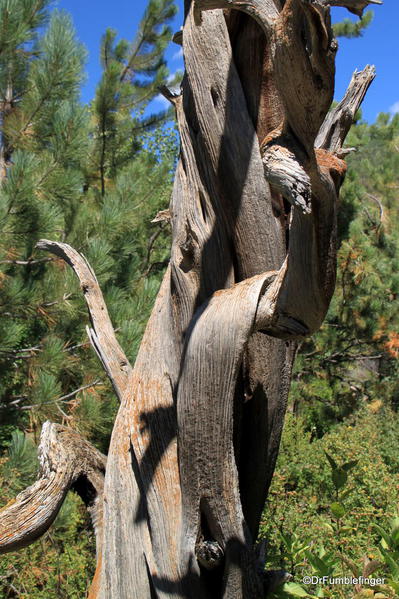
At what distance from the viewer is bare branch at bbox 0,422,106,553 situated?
1926 mm

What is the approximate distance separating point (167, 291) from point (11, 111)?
300 cm

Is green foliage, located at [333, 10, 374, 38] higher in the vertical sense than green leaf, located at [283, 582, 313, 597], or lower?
higher

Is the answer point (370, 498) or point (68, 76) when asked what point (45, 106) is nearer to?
point (68, 76)

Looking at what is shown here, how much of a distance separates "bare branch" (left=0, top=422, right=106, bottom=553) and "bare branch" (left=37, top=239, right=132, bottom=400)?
261mm

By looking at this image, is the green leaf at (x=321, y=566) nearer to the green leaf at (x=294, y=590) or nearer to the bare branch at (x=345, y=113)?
the green leaf at (x=294, y=590)

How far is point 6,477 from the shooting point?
11.9 feet

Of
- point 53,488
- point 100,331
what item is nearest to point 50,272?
point 100,331

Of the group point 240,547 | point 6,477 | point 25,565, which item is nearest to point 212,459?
point 240,547

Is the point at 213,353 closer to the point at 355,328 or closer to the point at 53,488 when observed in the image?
the point at 53,488

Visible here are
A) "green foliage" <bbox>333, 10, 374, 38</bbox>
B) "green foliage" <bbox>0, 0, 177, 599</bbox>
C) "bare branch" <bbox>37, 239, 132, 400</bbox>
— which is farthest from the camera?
"green foliage" <bbox>333, 10, 374, 38</bbox>

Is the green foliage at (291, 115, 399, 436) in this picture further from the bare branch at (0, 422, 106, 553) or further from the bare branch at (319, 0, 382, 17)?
the bare branch at (319, 0, 382, 17)

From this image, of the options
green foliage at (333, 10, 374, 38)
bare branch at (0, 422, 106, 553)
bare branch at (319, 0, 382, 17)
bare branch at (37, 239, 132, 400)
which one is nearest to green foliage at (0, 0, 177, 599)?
bare branch at (37, 239, 132, 400)

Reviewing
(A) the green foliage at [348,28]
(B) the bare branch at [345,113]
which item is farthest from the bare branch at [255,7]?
(A) the green foliage at [348,28]

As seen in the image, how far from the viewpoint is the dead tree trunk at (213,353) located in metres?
1.59
